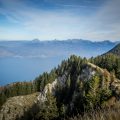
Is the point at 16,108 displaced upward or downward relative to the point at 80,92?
downward

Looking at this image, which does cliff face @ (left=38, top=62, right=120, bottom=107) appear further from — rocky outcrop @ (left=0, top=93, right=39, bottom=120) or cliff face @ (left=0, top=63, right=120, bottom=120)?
rocky outcrop @ (left=0, top=93, right=39, bottom=120)

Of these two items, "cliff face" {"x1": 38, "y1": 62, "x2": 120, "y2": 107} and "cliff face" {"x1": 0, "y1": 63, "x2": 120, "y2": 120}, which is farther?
"cliff face" {"x1": 38, "y1": 62, "x2": 120, "y2": 107}

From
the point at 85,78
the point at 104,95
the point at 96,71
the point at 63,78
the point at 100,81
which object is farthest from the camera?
the point at 63,78

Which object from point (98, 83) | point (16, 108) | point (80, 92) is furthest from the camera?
point (16, 108)

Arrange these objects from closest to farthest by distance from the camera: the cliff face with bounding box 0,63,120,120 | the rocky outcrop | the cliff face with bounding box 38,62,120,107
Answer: the cliff face with bounding box 0,63,120,120
the cliff face with bounding box 38,62,120,107
the rocky outcrop

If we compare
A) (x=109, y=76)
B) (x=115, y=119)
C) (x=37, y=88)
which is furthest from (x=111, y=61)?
(x=115, y=119)

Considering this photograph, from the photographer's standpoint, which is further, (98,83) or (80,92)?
(80,92)

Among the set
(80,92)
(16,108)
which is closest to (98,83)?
(80,92)

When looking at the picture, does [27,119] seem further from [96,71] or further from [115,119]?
[115,119]

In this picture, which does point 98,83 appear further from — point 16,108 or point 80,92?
point 16,108

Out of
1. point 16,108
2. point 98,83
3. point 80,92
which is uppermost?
point 98,83

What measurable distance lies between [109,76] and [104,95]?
15.1 meters

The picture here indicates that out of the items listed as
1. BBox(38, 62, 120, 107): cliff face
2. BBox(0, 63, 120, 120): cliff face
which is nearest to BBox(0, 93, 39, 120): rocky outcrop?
BBox(0, 63, 120, 120): cliff face

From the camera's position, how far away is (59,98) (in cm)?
10294
